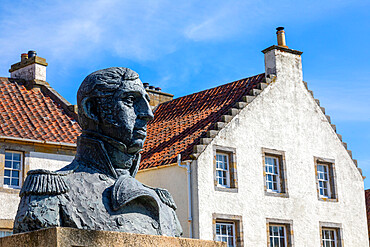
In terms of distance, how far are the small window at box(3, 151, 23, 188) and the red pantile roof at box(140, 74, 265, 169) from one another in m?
4.83

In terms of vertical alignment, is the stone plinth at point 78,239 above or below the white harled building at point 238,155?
below

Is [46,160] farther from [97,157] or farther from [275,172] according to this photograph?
[97,157]

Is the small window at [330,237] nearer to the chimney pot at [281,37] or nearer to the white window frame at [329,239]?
the white window frame at [329,239]

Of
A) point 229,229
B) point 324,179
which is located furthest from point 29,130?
point 324,179

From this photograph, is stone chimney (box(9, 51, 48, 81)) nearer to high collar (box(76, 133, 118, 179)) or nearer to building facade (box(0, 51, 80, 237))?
building facade (box(0, 51, 80, 237))

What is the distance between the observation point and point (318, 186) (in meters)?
22.7

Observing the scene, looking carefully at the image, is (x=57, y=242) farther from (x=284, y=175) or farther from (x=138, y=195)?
(x=284, y=175)

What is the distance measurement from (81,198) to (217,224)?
16070mm

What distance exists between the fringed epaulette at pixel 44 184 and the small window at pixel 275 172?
17812 millimetres

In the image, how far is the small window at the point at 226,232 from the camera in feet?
63.6

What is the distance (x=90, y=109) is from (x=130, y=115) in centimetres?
27

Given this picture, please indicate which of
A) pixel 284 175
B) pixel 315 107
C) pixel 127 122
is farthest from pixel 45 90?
pixel 127 122

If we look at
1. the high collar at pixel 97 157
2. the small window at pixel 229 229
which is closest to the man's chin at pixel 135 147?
the high collar at pixel 97 157

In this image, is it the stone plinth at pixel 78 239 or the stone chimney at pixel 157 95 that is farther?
the stone chimney at pixel 157 95
